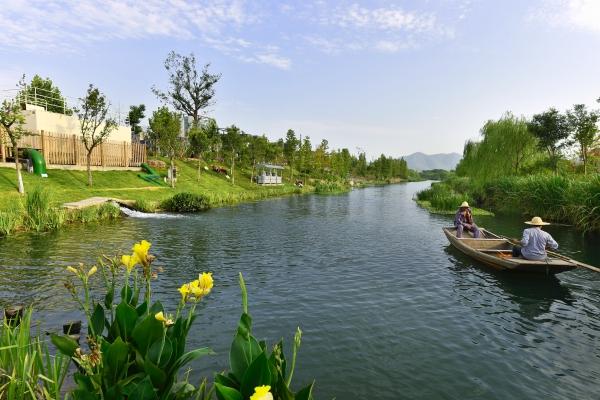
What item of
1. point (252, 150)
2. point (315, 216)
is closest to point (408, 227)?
point (315, 216)

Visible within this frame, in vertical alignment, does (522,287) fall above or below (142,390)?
below

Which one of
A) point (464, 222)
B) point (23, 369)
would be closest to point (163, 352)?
point (23, 369)

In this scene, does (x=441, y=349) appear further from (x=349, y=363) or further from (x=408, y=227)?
(x=408, y=227)

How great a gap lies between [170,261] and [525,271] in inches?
508

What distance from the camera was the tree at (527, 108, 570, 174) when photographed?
37.3 m

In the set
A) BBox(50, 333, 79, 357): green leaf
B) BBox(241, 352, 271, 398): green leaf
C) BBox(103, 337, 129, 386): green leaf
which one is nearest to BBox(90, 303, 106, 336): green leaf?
BBox(50, 333, 79, 357): green leaf

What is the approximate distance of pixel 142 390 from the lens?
2.73 m

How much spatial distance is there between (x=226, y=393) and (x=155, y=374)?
0.82m

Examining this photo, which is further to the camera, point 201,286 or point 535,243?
point 535,243

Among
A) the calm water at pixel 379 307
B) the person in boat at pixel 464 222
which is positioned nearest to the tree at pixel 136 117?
the calm water at pixel 379 307

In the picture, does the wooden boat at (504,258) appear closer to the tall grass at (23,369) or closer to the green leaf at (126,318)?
the green leaf at (126,318)

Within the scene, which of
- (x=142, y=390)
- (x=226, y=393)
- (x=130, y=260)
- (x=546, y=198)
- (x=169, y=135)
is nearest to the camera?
(x=226, y=393)

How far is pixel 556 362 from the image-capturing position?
24.6 ft

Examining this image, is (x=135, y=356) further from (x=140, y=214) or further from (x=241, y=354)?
(x=140, y=214)
